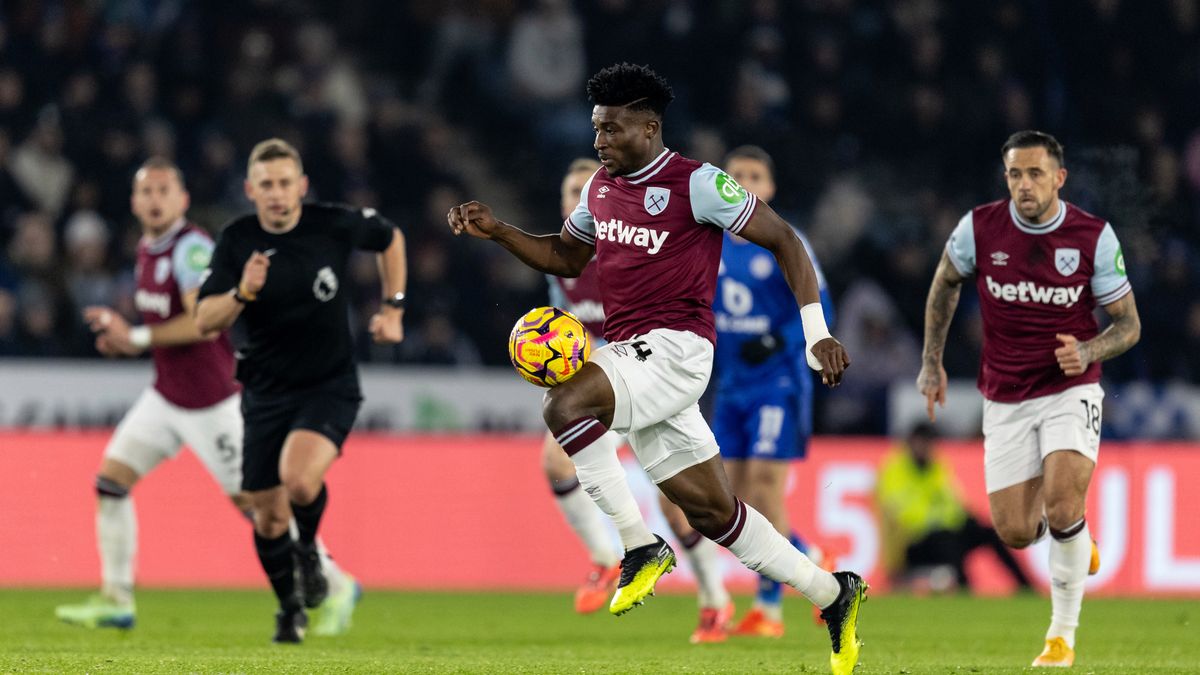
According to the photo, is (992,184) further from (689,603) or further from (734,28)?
(689,603)

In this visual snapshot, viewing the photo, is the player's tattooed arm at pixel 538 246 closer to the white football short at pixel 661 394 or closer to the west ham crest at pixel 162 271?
the white football short at pixel 661 394

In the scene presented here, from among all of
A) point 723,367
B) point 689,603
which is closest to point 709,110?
point 689,603

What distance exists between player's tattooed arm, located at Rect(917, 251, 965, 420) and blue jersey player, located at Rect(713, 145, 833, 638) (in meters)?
1.27

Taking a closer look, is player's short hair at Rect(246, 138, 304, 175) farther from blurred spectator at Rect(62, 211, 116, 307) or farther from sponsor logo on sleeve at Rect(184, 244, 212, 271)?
blurred spectator at Rect(62, 211, 116, 307)

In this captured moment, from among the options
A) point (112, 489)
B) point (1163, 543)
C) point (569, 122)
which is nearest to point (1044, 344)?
point (112, 489)

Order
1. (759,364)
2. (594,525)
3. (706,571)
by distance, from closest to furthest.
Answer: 1. (706,571)
2. (759,364)
3. (594,525)

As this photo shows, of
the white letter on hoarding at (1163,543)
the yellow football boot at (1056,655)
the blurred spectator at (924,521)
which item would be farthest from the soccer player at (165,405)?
the white letter on hoarding at (1163,543)

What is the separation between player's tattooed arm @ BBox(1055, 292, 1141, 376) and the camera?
25.1 ft

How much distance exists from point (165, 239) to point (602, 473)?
4.32m

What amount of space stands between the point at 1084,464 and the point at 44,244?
9.23 meters

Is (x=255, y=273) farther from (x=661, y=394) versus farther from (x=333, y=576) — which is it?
(x=661, y=394)

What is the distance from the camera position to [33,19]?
16.0 m

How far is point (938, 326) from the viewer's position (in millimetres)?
8375

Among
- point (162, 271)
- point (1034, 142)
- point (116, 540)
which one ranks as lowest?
point (116, 540)
